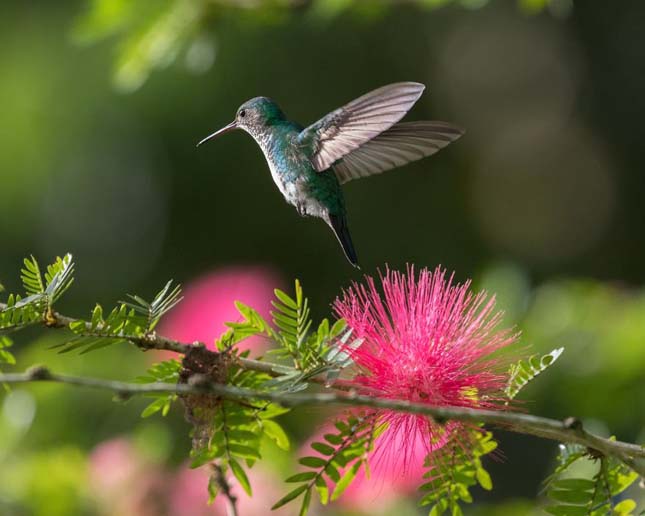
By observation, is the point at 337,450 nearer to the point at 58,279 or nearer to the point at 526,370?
the point at 526,370

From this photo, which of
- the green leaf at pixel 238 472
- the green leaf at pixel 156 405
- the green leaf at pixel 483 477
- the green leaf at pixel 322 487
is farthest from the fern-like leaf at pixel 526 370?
the green leaf at pixel 156 405

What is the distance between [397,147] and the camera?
2.38m

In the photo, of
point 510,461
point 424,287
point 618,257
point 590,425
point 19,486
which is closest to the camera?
point 424,287

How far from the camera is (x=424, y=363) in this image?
1779 mm

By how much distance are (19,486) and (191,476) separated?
502 millimetres

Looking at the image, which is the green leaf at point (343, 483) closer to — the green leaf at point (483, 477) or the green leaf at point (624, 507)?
the green leaf at point (483, 477)

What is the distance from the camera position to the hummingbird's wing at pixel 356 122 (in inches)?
79.8

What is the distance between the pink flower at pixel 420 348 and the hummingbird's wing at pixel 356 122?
40 cm

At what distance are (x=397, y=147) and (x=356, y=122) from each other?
0.54 feet

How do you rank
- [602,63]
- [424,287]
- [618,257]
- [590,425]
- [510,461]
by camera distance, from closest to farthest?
[424,287] < [590,425] < [510,461] < [618,257] < [602,63]

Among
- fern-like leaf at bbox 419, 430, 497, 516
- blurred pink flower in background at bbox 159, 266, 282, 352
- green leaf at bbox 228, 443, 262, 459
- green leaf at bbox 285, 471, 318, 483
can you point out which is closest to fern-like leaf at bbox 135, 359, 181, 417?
green leaf at bbox 228, 443, 262, 459

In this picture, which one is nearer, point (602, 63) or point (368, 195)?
point (368, 195)

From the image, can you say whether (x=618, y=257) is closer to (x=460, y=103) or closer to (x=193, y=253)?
(x=460, y=103)

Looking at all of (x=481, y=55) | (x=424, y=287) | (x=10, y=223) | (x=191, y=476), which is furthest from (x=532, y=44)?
(x=424, y=287)
